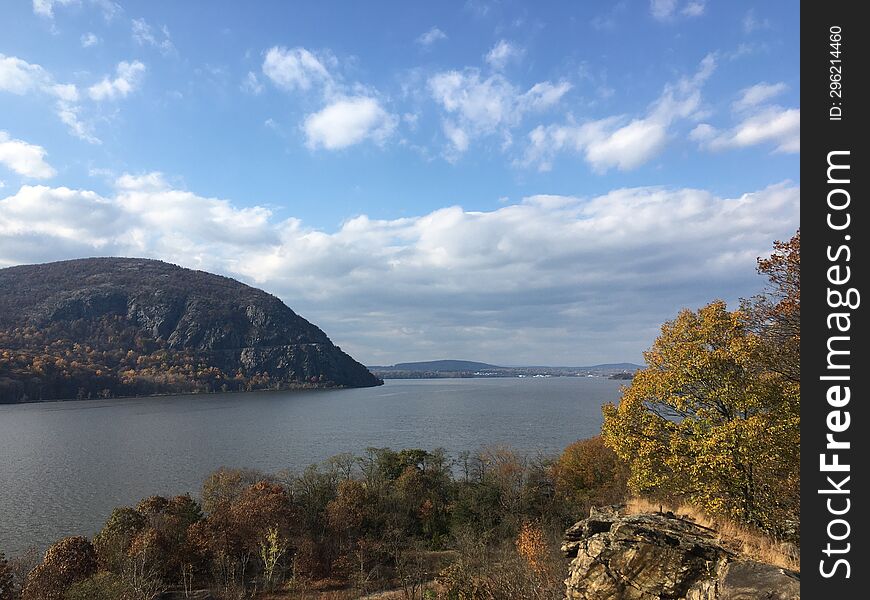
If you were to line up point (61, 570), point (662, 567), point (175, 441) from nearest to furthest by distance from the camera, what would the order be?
point (662, 567), point (61, 570), point (175, 441)

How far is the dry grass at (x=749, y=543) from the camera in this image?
34.1 ft

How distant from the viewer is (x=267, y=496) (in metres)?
37.0

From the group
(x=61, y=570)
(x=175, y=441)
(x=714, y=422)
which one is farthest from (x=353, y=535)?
(x=175, y=441)

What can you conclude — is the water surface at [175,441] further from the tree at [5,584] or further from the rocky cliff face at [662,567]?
the rocky cliff face at [662,567]

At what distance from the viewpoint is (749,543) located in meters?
11.7

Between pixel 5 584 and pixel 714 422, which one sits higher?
pixel 714 422

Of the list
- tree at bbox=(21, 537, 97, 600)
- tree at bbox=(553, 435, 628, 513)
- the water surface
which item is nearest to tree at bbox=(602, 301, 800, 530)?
tree at bbox=(21, 537, 97, 600)

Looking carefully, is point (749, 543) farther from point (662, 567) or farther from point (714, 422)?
point (714, 422)

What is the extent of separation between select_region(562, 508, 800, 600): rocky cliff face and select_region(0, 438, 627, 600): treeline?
17.5 ft

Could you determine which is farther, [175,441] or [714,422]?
[175,441]

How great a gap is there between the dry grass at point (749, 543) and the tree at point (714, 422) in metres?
0.63

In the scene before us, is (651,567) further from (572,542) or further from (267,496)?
(267,496)

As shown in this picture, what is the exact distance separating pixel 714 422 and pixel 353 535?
34.8 metres
